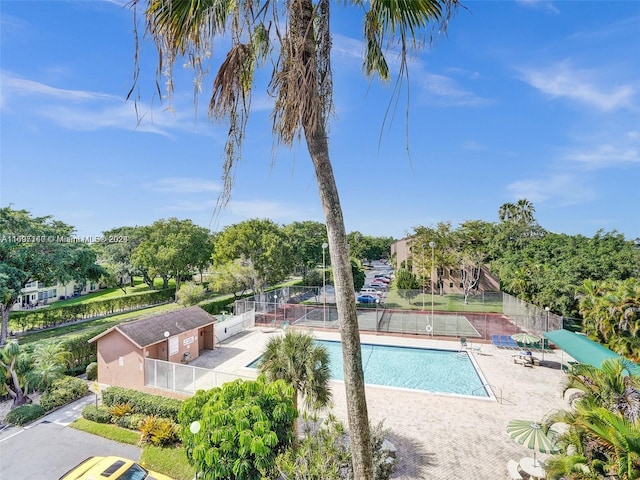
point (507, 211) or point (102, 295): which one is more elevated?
point (507, 211)

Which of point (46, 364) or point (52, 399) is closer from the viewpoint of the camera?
point (52, 399)

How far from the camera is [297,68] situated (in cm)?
345

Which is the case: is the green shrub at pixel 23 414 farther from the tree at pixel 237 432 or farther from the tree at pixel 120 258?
the tree at pixel 120 258

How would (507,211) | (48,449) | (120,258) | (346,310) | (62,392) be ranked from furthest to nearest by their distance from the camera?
(507,211) → (120,258) → (62,392) → (48,449) → (346,310)

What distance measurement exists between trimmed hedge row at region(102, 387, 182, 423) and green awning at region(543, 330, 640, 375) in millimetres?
13623

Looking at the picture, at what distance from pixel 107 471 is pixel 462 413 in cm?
1024

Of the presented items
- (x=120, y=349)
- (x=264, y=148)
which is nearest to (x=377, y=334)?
(x=120, y=349)

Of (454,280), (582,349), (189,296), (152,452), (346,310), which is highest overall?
(346,310)

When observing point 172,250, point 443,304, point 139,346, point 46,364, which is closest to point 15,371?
point 46,364

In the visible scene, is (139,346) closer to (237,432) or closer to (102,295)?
(237,432)

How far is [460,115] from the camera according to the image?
594 inches

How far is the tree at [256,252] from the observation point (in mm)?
29453

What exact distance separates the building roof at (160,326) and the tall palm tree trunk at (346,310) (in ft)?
37.8

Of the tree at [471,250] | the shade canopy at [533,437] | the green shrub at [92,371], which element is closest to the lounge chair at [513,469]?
the shade canopy at [533,437]
